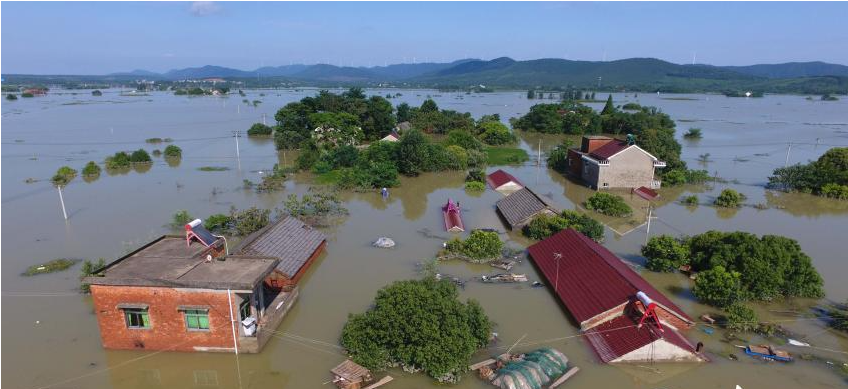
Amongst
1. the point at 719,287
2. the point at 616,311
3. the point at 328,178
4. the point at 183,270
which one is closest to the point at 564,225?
the point at 719,287

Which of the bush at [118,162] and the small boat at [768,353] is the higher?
the bush at [118,162]

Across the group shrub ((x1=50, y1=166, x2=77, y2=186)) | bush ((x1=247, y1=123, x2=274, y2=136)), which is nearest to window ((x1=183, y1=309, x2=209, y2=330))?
shrub ((x1=50, y1=166, x2=77, y2=186))

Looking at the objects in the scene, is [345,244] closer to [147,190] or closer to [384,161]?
[384,161]

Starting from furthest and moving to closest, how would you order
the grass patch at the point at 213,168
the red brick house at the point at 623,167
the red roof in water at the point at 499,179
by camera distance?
the grass patch at the point at 213,168 → the red roof in water at the point at 499,179 → the red brick house at the point at 623,167

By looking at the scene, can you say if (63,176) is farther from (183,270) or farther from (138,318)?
(183,270)

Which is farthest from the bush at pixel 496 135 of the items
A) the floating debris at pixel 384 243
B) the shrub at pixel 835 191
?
the floating debris at pixel 384 243

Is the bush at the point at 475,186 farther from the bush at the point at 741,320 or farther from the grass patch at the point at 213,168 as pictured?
the grass patch at the point at 213,168

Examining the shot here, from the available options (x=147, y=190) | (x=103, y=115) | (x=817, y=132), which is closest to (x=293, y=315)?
(x=147, y=190)
